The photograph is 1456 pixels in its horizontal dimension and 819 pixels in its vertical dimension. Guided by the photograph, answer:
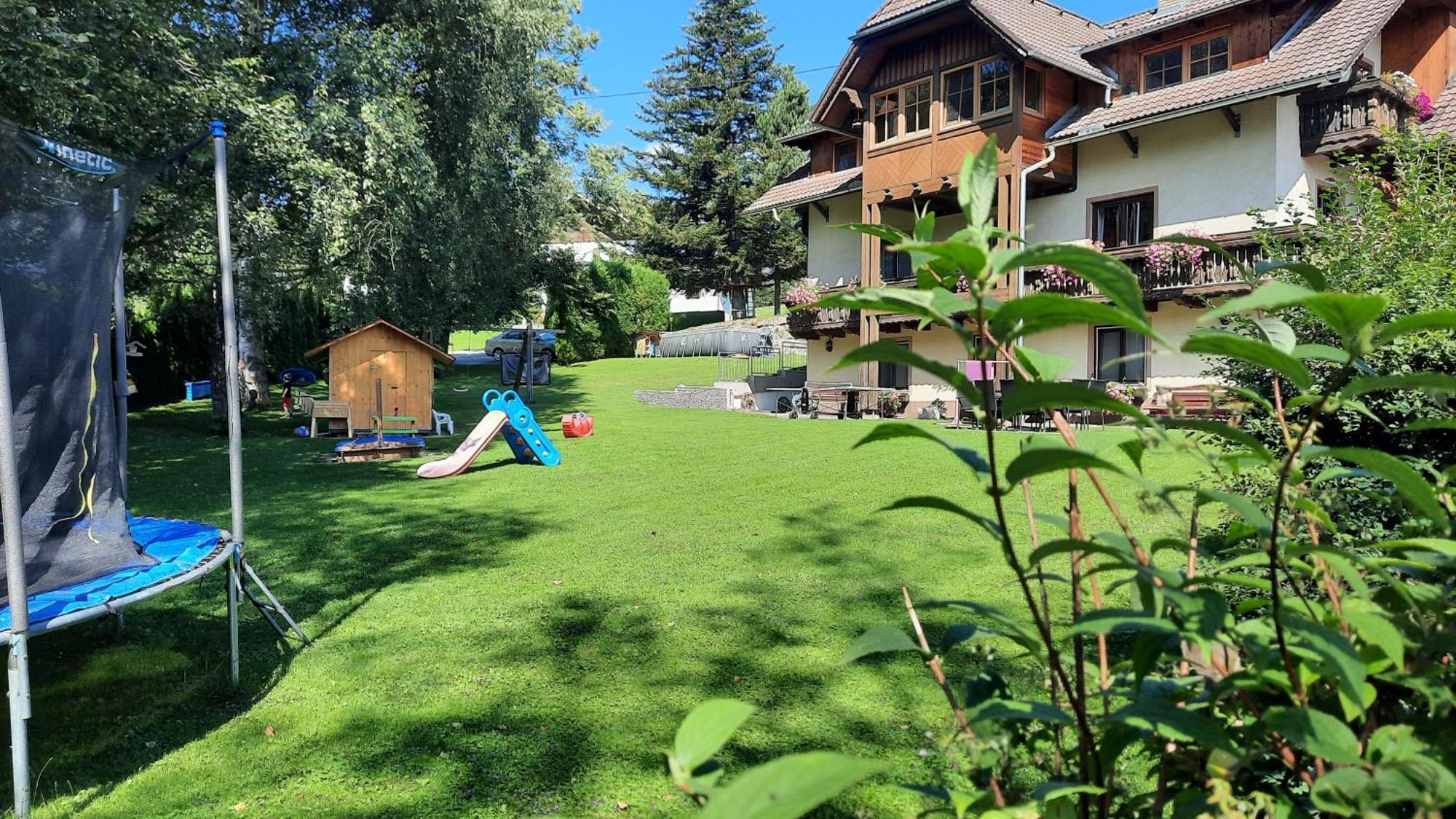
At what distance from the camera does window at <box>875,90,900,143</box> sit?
69.4ft

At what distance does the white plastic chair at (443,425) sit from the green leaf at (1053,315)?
17.0 meters

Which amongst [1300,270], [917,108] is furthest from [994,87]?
[1300,270]

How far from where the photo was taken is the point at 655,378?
30.7 m

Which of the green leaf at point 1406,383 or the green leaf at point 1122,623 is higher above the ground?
the green leaf at point 1406,383

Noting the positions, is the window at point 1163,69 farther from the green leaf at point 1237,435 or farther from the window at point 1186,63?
the green leaf at point 1237,435

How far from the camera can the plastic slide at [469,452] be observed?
1147 centimetres

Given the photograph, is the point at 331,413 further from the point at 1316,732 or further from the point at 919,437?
the point at 1316,732

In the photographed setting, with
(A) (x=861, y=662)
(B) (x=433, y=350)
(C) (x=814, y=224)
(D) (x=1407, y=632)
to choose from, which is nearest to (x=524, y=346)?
(B) (x=433, y=350)

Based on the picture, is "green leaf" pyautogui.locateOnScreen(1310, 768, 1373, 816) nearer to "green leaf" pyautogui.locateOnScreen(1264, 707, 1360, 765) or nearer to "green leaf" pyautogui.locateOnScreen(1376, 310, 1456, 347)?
"green leaf" pyautogui.locateOnScreen(1264, 707, 1360, 765)

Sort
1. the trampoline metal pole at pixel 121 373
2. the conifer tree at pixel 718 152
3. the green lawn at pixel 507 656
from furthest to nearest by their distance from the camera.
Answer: the conifer tree at pixel 718 152 < the trampoline metal pole at pixel 121 373 < the green lawn at pixel 507 656

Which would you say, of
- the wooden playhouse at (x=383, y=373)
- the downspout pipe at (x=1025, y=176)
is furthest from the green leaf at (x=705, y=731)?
the downspout pipe at (x=1025, y=176)

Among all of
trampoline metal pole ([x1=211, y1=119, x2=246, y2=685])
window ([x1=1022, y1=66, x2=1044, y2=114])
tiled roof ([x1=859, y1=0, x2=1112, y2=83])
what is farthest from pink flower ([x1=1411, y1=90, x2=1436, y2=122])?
trampoline metal pole ([x1=211, y1=119, x2=246, y2=685])

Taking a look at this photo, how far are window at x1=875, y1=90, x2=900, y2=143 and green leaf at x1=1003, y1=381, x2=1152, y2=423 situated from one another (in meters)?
21.4

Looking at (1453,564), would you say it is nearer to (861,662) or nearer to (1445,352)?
(861,662)
